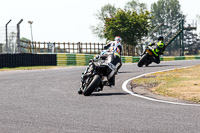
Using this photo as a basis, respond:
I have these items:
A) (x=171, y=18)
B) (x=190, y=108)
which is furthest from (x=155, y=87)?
(x=171, y=18)

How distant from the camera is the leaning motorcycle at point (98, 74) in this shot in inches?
372

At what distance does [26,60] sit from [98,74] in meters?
16.9

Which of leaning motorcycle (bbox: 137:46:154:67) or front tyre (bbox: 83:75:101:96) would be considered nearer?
front tyre (bbox: 83:75:101:96)

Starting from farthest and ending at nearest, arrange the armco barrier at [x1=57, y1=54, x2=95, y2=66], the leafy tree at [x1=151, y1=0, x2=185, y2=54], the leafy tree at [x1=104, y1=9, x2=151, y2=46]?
1. the leafy tree at [x1=151, y1=0, x2=185, y2=54]
2. the leafy tree at [x1=104, y1=9, x2=151, y2=46]
3. the armco barrier at [x1=57, y1=54, x2=95, y2=66]

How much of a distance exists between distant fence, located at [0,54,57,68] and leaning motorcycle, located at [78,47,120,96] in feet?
50.6

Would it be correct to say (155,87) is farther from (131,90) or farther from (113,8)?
(113,8)

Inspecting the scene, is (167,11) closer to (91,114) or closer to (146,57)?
(146,57)

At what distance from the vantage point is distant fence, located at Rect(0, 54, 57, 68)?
24750mm

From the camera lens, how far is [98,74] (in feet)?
32.3

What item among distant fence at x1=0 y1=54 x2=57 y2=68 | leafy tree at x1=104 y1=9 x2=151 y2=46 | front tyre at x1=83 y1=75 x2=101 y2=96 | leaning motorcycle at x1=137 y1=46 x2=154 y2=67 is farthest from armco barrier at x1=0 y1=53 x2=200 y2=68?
leafy tree at x1=104 y1=9 x2=151 y2=46

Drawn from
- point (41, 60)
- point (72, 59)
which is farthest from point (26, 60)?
point (72, 59)

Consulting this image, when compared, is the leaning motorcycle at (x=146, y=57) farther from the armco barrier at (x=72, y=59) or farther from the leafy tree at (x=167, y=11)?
the leafy tree at (x=167, y=11)

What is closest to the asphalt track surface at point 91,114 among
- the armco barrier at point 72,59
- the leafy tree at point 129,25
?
the armco barrier at point 72,59

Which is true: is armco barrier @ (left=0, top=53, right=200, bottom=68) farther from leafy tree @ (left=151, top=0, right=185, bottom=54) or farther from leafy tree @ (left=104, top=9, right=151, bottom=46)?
leafy tree @ (left=151, top=0, right=185, bottom=54)
